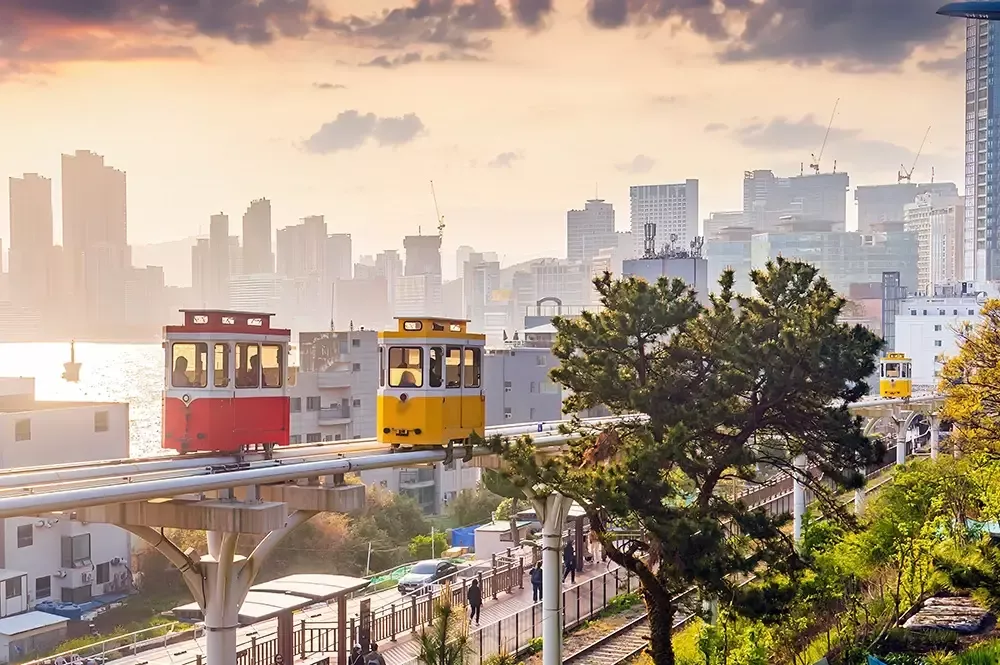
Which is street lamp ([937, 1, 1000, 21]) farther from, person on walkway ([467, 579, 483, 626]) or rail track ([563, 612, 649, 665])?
person on walkway ([467, 579, 483, 626])

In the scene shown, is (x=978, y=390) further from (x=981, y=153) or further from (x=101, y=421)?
(x=981, y=153)

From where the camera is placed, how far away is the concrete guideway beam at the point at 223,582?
14.5 metres

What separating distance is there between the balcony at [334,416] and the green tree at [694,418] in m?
45.1

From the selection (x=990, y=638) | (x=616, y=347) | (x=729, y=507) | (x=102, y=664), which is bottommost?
(x=102, y=664)

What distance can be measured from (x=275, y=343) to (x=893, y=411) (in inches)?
1312

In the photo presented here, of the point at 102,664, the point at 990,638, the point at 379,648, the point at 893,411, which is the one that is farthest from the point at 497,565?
the point at 893,411

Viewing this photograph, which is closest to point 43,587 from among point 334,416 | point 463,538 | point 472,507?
Answer: point 463,538

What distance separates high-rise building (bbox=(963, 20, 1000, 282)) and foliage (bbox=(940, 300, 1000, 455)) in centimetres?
15173

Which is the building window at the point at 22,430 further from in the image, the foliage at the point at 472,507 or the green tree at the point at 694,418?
the green tree at the point at 694,418

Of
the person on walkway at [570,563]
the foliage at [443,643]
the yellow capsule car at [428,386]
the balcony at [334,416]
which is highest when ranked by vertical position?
the yellow capsule car at [428,386]

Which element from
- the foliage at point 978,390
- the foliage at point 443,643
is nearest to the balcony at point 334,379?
the foliage at point 978,390

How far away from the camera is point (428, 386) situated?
63.8 ft

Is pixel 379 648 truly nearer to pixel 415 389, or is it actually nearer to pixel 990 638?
pixel 415 389

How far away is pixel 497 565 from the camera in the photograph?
33.0 meters
